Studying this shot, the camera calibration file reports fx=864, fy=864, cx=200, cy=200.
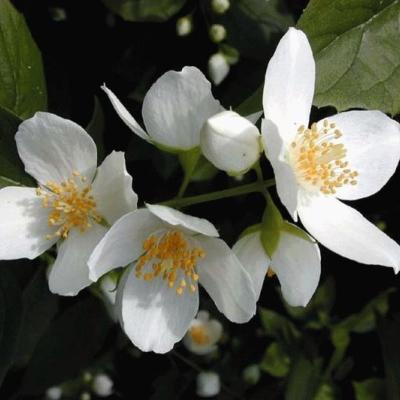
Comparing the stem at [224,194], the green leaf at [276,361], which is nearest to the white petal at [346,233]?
the stem at [224,194]

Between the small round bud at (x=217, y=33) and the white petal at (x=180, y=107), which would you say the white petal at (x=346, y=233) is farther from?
the small round bud at (x=217, y=33)

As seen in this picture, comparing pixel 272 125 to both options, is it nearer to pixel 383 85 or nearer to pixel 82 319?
pixel 383 85

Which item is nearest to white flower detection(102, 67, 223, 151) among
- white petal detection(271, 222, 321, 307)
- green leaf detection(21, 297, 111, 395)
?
white petal detection(271, 222, 321, 307)

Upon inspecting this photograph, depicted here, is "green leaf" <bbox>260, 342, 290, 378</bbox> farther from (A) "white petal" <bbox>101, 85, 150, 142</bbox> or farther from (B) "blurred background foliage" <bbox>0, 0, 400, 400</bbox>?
(A) "white petal" <bbox>101, 85, 150, 142</bbox>

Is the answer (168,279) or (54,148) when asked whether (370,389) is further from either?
(54,148)

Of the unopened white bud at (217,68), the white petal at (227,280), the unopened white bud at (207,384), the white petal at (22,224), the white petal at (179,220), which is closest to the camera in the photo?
the white petal at (179,220)

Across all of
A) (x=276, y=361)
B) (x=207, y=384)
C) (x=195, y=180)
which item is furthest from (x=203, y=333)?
(x=195, y=180)
